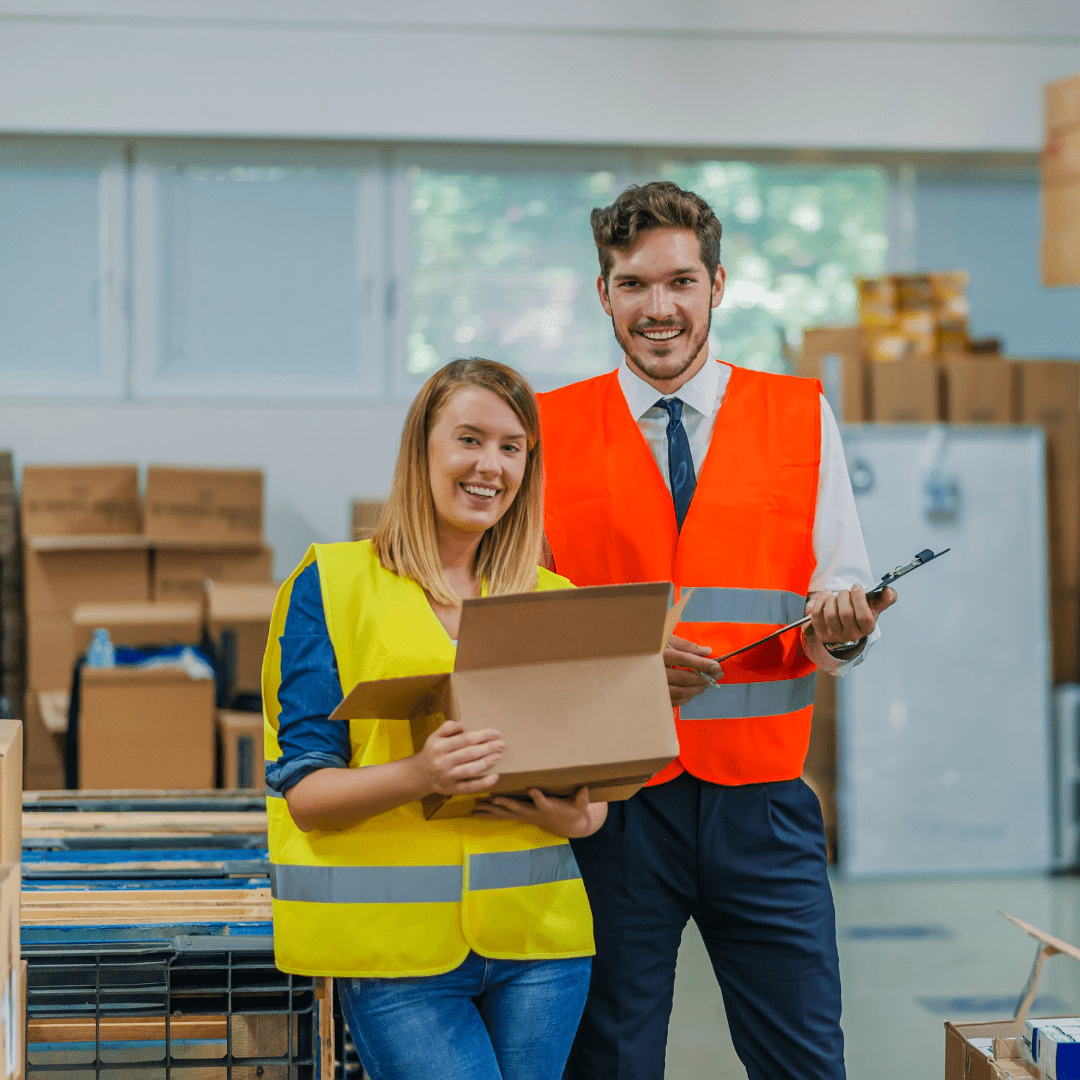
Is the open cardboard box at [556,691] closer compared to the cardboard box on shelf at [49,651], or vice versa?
the open cardboard box at [556,691]

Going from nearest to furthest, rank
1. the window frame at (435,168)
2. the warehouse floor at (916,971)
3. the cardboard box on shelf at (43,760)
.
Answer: the warehouse floor at (916,971) → the cardboard box on shelf at (43,760) → the window frame at (435,168)

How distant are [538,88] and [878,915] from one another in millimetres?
3249

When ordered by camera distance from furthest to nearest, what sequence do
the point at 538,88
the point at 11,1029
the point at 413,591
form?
1. the point at 538,88
2. the point at 413,591
3. the point at 11,1029

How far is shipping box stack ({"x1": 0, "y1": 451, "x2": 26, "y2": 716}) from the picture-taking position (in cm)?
414

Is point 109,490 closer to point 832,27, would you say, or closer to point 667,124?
point 667,124

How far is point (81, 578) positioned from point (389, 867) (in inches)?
125

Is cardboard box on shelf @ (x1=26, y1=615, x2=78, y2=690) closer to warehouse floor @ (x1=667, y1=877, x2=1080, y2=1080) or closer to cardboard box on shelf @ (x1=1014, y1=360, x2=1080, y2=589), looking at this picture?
warehouse floor @ (x1=667, y1=877, x2=1080, y2=1080)

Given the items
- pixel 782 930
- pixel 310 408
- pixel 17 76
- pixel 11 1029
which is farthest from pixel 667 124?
pixel 11 1029

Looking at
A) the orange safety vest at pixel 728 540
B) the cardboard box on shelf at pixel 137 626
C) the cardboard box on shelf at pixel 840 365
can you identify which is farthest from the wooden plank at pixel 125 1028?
the cardboard box on shelf at pixel 840 365

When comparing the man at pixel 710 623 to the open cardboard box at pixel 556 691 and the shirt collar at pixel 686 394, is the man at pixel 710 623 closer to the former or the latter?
the shirt collar at pixel 686 394

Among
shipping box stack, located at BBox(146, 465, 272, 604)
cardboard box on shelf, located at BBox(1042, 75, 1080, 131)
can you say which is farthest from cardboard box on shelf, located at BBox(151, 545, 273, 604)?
cardboard box on shelf, located at BBox(1042, 75, 1080, 131)

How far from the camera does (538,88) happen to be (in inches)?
184

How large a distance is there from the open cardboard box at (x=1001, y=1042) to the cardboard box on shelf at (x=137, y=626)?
273 centimetres

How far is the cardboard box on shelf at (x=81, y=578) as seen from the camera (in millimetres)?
4066
